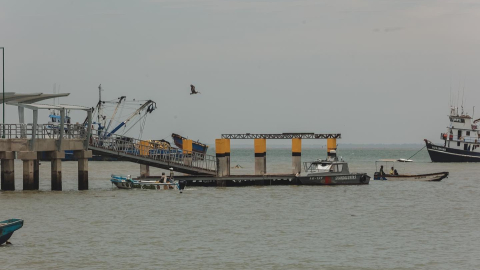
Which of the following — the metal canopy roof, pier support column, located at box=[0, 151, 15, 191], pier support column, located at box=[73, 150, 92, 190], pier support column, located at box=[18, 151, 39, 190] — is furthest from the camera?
pier support column, located at box=[73, 150, 92, 190]

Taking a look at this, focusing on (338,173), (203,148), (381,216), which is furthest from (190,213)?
(203,148)

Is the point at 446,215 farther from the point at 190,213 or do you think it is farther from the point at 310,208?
the point at 190,213

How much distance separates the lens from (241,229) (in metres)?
37.7

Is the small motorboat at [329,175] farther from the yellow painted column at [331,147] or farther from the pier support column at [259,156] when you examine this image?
the pier support column at [259,156]

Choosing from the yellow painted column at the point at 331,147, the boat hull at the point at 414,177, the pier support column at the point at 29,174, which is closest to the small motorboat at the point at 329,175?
the yellow painted column at the point at 331,147

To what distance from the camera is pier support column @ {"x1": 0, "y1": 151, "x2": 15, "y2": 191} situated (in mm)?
48750

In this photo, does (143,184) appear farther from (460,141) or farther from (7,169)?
(460,141)

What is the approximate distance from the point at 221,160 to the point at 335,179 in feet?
27.3

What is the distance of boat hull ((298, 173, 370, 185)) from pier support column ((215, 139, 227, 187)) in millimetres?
5291

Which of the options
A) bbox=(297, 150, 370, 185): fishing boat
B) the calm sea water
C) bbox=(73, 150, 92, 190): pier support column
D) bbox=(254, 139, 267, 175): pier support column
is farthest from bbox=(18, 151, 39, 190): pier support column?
bbox=(297, 150, 370, 185): fishing boat

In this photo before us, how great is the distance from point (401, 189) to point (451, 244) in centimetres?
3113

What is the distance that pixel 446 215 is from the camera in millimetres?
44594

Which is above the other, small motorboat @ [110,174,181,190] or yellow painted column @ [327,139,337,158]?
yellow painted column @ [327,139,337,158]

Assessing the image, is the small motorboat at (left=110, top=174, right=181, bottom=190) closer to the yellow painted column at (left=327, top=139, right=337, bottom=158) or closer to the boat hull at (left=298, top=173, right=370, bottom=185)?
the boat hull at (left=298, top=173, right=370, bottom=185)
